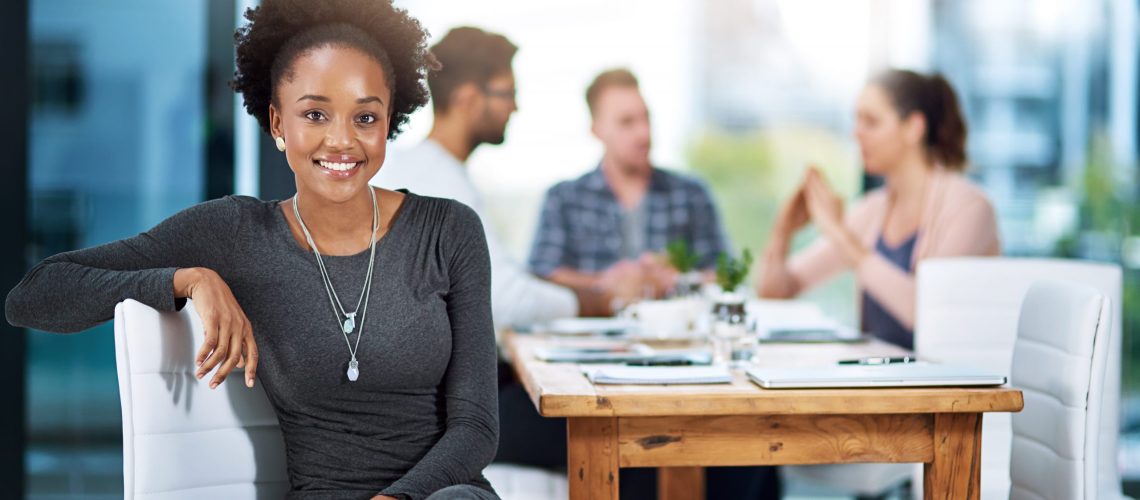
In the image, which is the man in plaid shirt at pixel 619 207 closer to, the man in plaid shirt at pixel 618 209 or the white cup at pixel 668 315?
the man in plaid shirt at pixel 618 209

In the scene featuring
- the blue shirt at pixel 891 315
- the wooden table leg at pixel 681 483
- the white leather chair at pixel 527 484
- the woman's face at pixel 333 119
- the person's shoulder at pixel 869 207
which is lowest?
the wooden table leg at pixel 681 483

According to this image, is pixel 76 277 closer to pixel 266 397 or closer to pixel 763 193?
pixel 266 397

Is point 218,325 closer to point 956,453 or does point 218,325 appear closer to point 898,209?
point 956,453

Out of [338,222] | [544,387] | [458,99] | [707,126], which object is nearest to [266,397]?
[338,222]

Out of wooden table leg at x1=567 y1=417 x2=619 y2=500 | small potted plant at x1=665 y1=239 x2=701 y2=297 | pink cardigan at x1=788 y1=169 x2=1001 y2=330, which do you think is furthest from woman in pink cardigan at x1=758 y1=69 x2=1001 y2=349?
wooden table leg at x1=567 y1=417 x2=619 y2=500

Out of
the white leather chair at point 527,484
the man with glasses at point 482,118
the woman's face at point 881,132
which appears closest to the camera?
→ the white leather chair at point 527,484

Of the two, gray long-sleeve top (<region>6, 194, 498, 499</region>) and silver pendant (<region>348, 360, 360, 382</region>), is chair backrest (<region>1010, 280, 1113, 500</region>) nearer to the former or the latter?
gray long-sleeve top (<region>6, 194, 498, 499</region>)

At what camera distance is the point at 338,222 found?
185 cm

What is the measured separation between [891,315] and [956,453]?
175 centimetres

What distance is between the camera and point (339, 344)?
5.75ft

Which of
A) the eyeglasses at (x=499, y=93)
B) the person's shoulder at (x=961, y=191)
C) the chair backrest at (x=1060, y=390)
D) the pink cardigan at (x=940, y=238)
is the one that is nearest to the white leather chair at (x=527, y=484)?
the chair backrest at (x=1060, y=390)

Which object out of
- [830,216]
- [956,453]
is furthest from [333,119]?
[830,216]

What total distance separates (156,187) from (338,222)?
6.79ft

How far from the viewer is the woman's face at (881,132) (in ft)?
12.1
